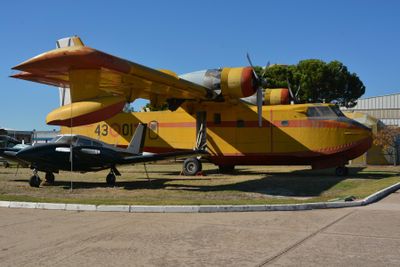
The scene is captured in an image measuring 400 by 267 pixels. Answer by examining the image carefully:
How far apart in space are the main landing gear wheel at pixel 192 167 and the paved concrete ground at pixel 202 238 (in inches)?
423

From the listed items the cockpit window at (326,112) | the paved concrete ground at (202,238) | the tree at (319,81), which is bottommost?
the paved concrete ground at (202,238)

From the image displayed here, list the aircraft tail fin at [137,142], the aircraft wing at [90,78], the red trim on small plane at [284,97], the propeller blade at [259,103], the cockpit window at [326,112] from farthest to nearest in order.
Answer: the red trim on small plane at [284,97] < the cockpit window at [326,112] < the propeller blade at [259,103] < the aircraft tail fin at [137,142] < the aircraft wing at [90,78]

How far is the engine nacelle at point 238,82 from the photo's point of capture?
53.6 ft

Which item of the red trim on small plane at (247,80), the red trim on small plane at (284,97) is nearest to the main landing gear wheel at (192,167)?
the red trim on small plane at (247,80)

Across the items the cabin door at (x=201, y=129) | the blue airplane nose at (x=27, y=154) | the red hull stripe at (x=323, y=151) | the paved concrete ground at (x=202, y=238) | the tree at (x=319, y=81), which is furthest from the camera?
the tree at (x=319, y=81)

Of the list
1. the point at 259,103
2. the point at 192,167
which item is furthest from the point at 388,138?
the point at 192,167

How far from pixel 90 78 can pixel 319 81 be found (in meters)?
42.6

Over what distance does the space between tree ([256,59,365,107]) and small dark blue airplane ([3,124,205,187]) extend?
106 feet

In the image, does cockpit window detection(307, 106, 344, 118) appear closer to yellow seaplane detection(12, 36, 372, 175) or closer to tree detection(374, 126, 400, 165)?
yellow seaplane detection(12, 36, 372, 175)

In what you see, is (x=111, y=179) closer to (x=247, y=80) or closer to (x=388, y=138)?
(x=247, y=80)

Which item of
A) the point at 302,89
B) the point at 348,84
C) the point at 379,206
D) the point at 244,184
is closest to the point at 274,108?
the point at 244,184

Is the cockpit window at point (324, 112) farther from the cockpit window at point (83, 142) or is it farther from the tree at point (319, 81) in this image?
the tree at point (319, 81)

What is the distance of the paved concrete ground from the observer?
17.6 feet

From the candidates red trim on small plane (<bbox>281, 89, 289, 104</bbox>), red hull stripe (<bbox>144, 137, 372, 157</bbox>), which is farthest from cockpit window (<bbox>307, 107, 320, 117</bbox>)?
red trim on small plane (<bbox>281, 89, 289, 104</bbox>)
